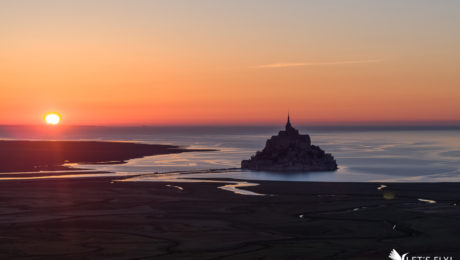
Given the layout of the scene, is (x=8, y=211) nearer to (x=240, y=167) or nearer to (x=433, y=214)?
(x=433, y=214)

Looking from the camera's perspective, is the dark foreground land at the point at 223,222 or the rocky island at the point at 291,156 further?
the rocky island at the point at 291,156

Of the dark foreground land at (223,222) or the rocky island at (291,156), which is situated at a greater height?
the rocky island at (291,156)

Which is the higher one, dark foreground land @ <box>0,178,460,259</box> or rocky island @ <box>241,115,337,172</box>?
rocky island @ <box>241,115,337,172</box>

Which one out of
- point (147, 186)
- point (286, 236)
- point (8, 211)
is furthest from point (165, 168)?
point (286, 236)

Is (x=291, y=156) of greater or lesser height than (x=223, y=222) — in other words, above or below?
above

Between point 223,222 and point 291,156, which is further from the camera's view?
point 291,156
